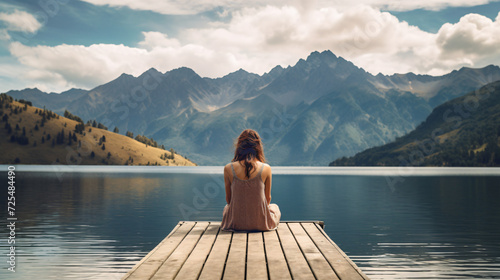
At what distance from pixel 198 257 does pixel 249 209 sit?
4.25 metres

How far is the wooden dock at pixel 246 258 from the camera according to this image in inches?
488

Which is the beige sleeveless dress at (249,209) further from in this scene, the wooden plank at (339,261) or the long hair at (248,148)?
the wooden plank at (339,261)

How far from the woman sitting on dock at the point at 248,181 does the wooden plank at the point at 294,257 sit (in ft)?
4.97

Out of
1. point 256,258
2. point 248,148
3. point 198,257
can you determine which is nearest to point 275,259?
point 256,258

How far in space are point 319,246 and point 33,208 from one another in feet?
148

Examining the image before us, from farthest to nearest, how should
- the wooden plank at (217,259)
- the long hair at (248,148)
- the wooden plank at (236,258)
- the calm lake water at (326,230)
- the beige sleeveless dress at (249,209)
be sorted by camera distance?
the calm lake water at (326,230) → the beige sleeveless dress at (249,209) → the long hair at (248,148) → the wooden plank at (236,258) → the wooden plank at (217,259)

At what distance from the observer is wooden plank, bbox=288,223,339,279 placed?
489 inches

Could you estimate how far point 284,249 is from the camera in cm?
1582

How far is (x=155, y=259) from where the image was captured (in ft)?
46.8

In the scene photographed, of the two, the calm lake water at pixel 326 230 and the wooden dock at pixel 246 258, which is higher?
the wooden dock at pixel 246 258

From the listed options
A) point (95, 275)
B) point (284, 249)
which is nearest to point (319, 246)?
point (284, 249)

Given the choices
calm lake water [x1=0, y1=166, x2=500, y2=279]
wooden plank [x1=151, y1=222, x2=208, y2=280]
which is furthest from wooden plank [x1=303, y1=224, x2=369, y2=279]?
calm lake water [x1=0, y1=166, x2=500, y2=279]

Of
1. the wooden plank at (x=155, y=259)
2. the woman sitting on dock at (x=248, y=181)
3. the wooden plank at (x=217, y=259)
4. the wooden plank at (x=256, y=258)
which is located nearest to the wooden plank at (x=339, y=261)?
the wooden plank at (x=256, y=258)

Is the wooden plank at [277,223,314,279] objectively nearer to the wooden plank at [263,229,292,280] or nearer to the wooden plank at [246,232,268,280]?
the wooden plank at [263,229,292,280]
